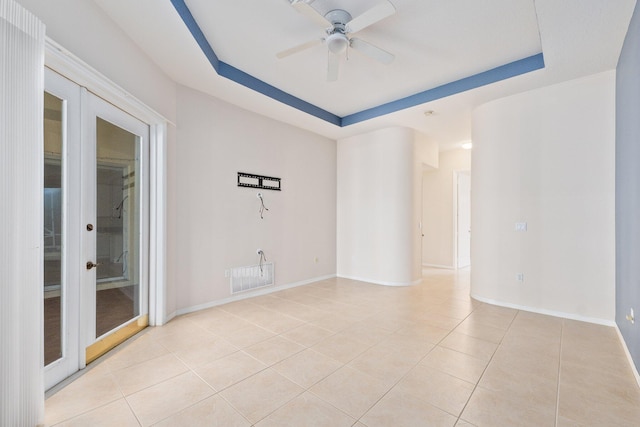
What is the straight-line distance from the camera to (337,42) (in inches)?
104

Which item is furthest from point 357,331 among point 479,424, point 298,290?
point 298,290

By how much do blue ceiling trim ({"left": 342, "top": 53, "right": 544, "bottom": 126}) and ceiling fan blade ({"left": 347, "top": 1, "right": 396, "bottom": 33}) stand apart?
189 centimetres

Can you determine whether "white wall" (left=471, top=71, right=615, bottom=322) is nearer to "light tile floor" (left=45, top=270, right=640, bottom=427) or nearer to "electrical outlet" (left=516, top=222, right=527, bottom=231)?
"electrical outlet" (left=516, top=222, right=527, bottom=231)

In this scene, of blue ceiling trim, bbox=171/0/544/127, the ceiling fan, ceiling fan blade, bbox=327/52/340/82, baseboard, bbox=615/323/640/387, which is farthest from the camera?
ceiling fan blade, bbox=327/52/340/82

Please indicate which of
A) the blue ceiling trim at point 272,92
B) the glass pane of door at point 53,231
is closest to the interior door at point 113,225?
the glass pane of door at point 53,231

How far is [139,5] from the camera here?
2174 millimetres

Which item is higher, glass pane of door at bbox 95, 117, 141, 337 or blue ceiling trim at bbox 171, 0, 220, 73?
blue ceiling trim at bbox 171, 0, 220, 73

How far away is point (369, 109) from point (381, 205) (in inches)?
66.6

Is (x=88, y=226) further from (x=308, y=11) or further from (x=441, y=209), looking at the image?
(x=441, y=209)

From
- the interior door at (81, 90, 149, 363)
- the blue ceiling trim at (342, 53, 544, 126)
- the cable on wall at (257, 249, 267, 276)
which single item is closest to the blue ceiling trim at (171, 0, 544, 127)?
the blue ceiling trim at (342, 53, 544, 126)

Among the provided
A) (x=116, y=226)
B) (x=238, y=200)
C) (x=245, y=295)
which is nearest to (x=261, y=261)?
(x=245, y=295)

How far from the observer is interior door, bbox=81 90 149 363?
2275 mm

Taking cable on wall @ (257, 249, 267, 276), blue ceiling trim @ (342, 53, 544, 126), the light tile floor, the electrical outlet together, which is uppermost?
blue ceiling trim @ (342, 53, 544, 126)

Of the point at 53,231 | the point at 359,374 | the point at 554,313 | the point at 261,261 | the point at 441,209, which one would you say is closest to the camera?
the point at 53,231
